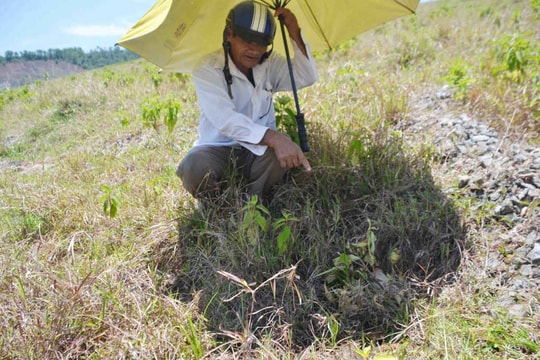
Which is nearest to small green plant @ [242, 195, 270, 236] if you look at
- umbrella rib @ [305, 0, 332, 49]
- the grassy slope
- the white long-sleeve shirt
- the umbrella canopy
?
the grassy slope

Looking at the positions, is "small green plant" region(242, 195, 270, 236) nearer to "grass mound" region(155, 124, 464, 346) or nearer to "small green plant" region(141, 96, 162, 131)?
"grass mound" region(155, 124, 464, 346)

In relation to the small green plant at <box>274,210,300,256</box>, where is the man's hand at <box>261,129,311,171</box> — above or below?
above

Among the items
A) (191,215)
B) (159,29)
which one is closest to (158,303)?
(191,215)

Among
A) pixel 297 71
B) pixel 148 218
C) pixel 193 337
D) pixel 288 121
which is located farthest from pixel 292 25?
pixel 193 337

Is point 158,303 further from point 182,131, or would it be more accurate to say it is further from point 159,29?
point 182,131

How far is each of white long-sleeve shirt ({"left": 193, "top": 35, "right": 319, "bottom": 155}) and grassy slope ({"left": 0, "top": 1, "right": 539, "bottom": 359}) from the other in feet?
1.59

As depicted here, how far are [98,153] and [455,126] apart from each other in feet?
11.1

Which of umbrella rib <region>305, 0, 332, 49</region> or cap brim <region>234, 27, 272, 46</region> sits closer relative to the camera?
cap brim <region>234, 27, 272, 46</region>

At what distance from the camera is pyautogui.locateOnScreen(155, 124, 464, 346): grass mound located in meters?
1.73

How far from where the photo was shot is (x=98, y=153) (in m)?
3.84

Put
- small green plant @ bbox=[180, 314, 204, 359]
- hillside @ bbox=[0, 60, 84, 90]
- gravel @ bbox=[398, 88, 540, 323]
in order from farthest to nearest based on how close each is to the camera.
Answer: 1. hillside @ bbox=[0, 60, 84, 90]
2. gravel @ bbox=[398, 88, 540, 323]
3. small green plant @ bbox=[180, 314, 204, 359]

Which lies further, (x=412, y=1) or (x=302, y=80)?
(x=302, y=80)

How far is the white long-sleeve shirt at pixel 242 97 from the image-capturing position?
7.24 feet

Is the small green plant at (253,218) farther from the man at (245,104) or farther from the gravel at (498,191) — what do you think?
the gravel at (498,191)
